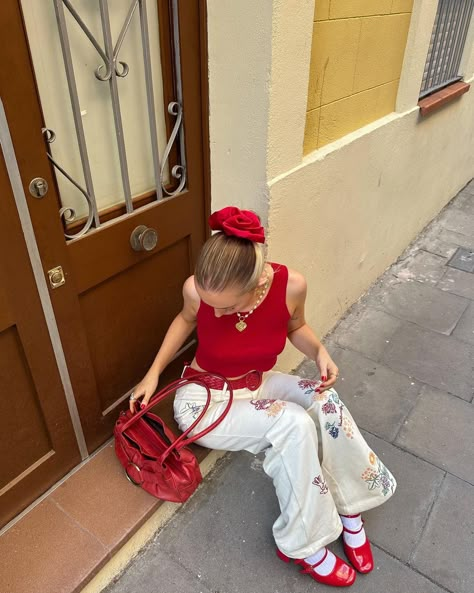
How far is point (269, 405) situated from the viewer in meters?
1.77

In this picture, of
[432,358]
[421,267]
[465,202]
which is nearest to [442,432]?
[432,358]

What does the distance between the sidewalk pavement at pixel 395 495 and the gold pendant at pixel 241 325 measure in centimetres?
84

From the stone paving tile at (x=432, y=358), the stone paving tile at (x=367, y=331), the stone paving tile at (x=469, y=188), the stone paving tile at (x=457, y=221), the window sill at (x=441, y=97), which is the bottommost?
the stone paving tile at (x=469, y=188)

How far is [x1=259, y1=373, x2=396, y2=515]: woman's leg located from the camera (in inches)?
69.9

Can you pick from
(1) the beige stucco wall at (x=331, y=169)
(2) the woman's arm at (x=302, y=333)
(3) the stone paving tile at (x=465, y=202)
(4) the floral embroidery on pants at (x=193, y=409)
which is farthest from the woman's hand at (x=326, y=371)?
(3) the stone paving tile at (x=465, y=202)

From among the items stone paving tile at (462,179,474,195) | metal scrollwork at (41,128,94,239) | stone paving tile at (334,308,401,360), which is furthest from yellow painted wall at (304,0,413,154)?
stone paving tile at (462,179,474,195)

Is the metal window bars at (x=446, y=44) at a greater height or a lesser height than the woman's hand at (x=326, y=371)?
greater

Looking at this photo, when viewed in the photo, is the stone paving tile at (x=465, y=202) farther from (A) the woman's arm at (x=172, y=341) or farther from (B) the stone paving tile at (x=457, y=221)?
(A) the woman's arm at (x=172, y=341)

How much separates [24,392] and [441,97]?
12.4ft

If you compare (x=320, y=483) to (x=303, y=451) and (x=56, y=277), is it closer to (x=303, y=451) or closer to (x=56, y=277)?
(x=303, y=451)

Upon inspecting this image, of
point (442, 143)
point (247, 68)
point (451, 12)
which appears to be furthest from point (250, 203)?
point (451, 12)

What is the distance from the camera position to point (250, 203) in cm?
215

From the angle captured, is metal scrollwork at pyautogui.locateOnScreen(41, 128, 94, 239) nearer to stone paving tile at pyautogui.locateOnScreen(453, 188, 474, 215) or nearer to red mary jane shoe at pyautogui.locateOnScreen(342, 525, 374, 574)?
red mary jane shoe at pyautogui.locateOnScreen(342, 525, 374, 574)

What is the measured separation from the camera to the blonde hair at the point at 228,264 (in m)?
1.49
